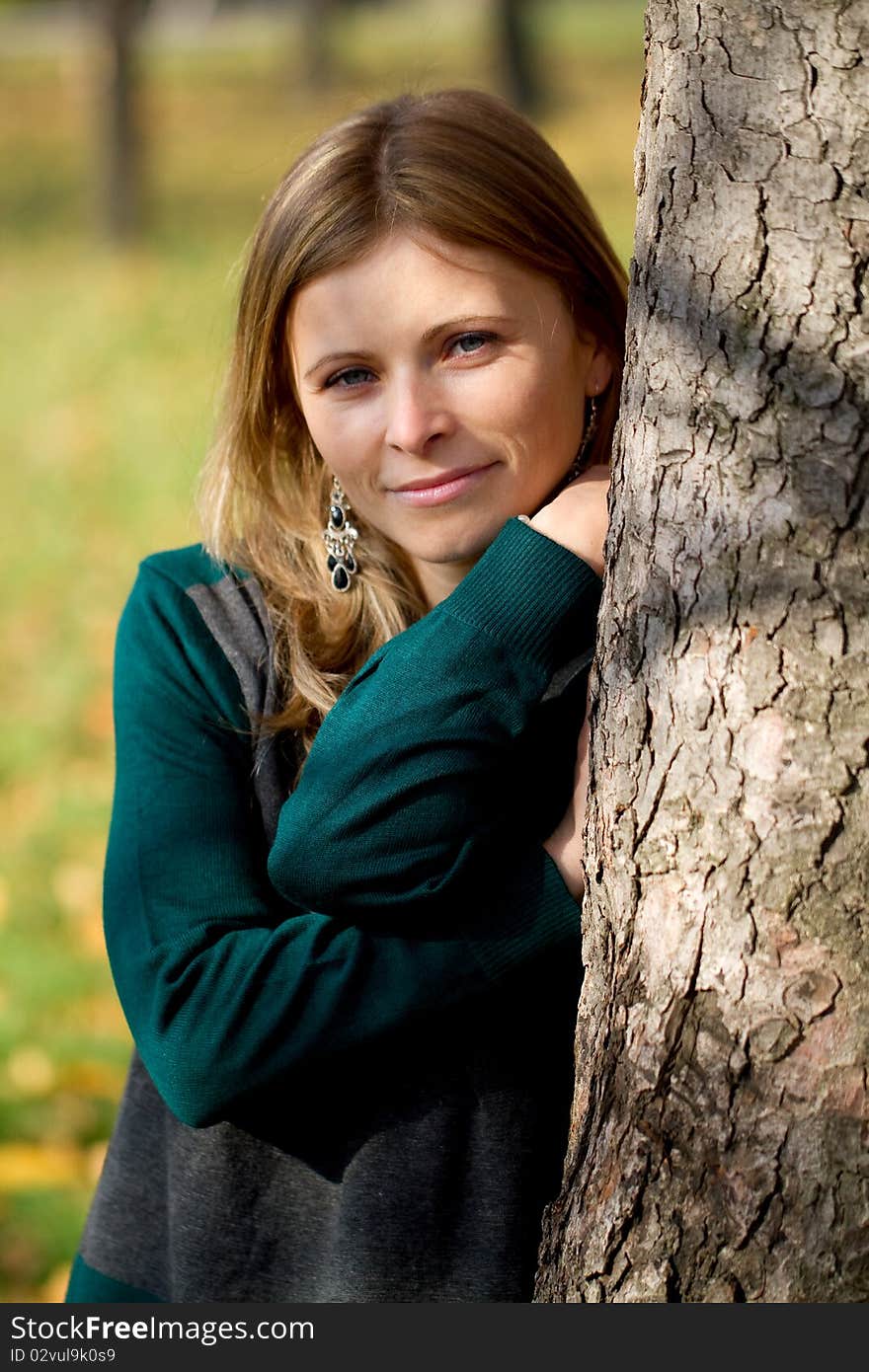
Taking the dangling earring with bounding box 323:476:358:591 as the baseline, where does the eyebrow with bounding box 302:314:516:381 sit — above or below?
above

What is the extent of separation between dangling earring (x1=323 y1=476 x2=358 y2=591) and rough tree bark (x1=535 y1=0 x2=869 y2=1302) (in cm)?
69

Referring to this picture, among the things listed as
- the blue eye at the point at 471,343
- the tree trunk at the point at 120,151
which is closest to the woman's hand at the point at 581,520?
the blue eye at the point at 471,343

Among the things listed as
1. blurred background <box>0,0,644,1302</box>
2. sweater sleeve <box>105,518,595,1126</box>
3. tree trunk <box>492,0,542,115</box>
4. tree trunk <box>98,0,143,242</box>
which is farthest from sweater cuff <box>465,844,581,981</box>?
tree trunk <box>492,0,542,115</box>

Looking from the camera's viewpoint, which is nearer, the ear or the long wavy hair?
the long wavy hair

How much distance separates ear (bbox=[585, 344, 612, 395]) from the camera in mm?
2055

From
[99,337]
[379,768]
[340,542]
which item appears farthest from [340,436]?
[99,337]

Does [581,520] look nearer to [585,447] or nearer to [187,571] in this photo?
[585,447]

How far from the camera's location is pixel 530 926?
1.72 meters

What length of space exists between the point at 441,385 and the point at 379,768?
520 mm

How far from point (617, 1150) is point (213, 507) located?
119 centimetres

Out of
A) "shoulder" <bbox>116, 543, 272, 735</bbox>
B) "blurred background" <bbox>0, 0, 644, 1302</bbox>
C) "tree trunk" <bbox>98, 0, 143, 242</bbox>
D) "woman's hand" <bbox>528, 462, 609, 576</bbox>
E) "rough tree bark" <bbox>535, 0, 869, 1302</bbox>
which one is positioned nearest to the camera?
"rough tree bark" <bbox>535, 0, 869, 1302</bbox>

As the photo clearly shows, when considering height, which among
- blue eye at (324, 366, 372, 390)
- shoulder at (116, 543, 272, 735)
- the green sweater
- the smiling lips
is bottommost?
the green sweater

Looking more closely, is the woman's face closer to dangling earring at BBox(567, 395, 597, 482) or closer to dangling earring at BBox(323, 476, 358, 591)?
dangling earring at BBox(567, 395, 597, 482)

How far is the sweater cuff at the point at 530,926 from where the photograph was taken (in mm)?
1711
